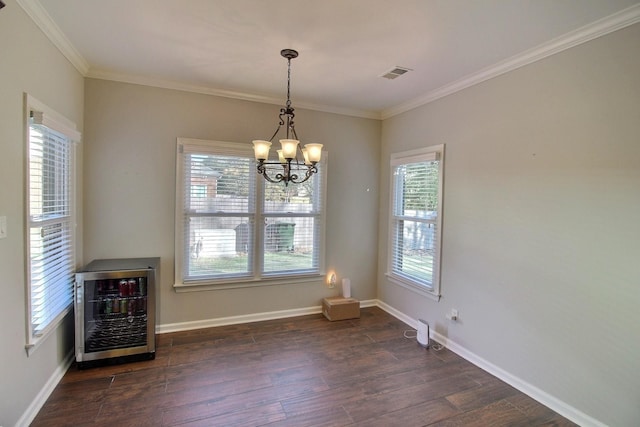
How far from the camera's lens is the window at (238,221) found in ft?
11.9

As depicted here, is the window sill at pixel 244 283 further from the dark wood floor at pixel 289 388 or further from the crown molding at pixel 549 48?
the crown molding at pixel 549 48

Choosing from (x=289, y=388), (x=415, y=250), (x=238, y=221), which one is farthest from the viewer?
(x=415, y=250)

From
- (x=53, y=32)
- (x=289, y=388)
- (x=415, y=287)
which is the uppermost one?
(x=53, y=32)

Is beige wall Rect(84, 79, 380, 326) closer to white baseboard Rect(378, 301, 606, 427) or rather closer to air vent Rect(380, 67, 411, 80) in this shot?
air vent Rect(380, 67, 411, 80)

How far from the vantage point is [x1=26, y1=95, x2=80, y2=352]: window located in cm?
218

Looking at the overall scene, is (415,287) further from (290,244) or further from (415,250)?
(290,244)

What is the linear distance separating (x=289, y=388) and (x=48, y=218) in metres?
2.32

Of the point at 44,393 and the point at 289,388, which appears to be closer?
the point at 44,393

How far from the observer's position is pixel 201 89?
3588 mm

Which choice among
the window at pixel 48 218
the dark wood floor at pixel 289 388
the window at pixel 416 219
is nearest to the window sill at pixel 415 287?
the window at pixel 416 219

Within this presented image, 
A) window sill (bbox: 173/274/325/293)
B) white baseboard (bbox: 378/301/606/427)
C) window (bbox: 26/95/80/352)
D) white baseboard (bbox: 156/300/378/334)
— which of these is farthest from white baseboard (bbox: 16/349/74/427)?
white baseboard (bbox: 378/301/606/427)

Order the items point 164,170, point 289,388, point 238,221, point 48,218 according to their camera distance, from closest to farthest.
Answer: point 48,218 → point 289,388 → point 164,170 → point 238,221

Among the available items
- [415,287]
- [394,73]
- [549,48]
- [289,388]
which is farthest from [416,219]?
[289,388]

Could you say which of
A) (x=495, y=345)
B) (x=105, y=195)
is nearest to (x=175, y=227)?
(x=105, y=195)
